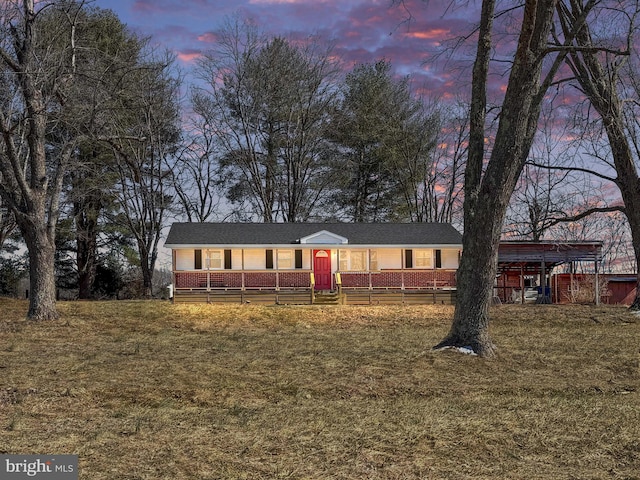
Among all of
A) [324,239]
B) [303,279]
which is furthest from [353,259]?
[303,279]

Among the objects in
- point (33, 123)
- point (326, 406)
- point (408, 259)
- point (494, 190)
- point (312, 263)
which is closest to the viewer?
point (326, 406)

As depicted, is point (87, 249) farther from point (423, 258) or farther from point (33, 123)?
point (423, 258)

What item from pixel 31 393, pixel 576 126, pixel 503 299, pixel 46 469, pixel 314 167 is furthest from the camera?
pixel 314 167

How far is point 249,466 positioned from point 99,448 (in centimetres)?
158

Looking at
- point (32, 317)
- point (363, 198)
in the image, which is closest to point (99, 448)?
point (32, 317)

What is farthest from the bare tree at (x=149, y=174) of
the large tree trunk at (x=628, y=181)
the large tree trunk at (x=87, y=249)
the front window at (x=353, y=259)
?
the large tree trunk at (x=628, y=181)

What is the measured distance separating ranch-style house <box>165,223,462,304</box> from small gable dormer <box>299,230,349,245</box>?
53mm

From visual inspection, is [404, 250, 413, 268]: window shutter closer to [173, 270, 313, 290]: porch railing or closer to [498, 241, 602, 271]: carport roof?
[498, 241, 602, 271]: carport roof

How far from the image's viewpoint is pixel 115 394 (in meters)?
8.16

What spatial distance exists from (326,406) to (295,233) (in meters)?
24.2

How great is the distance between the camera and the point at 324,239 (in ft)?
99.0

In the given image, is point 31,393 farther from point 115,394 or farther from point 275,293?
point 275,293

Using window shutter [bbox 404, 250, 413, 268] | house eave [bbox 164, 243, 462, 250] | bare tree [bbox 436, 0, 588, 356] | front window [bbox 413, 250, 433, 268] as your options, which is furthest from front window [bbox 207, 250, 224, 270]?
bare tree [bbox 436, 0, 588, 356]

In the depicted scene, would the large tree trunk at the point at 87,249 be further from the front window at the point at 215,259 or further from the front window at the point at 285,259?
the front window at the point at 285,259
